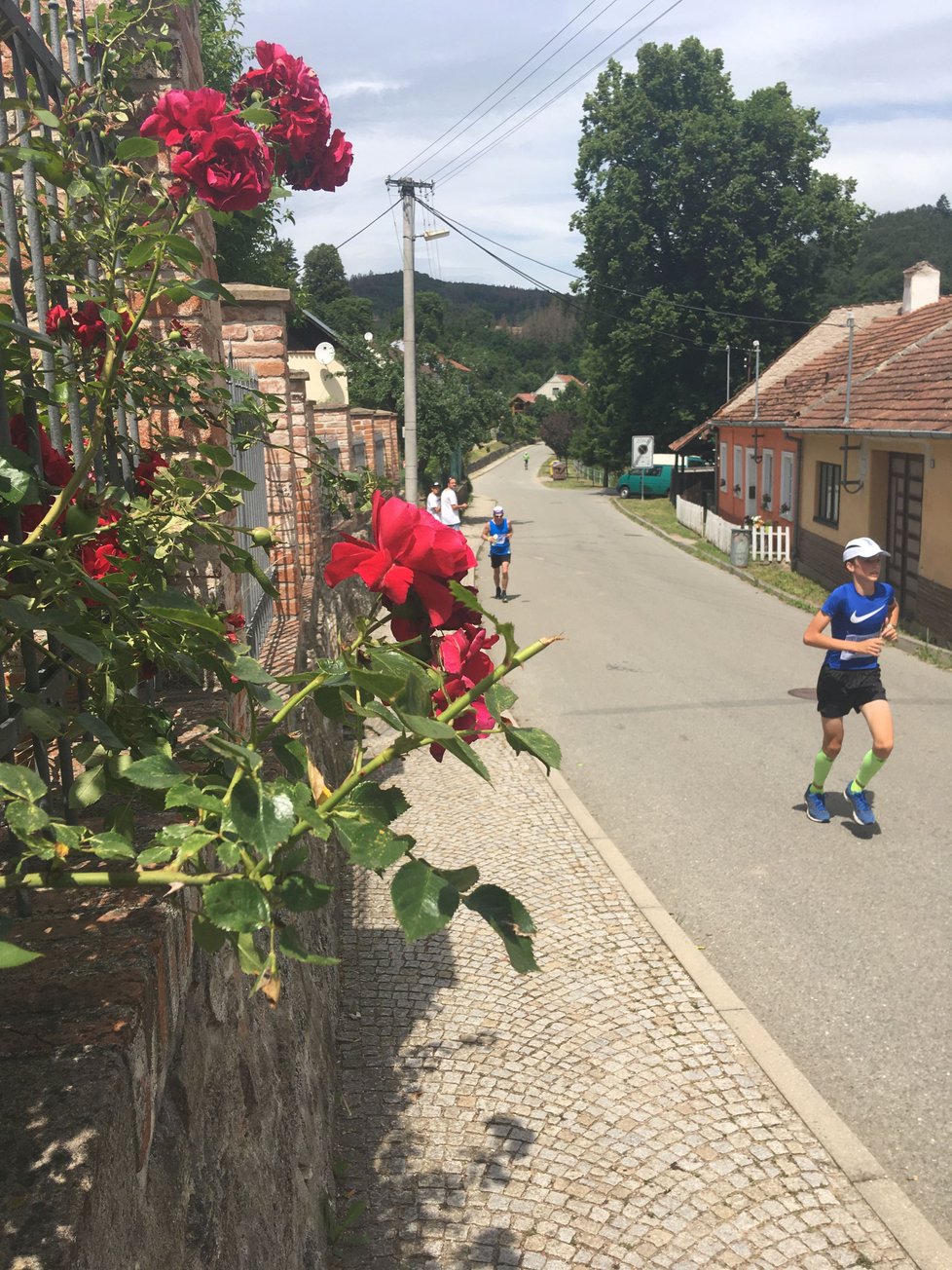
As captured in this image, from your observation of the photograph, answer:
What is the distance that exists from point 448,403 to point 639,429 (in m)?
15.1

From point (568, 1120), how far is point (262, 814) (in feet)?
11.3

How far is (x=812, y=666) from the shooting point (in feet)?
41.7

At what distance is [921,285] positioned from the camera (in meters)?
23.7

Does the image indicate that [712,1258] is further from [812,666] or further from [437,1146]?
[812,666]

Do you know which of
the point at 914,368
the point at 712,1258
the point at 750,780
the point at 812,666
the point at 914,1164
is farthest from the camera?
the point at 914,368

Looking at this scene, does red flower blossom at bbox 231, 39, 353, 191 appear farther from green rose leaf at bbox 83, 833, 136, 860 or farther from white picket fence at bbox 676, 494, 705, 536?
white picket fence at bbox 676, 494, 705, 536

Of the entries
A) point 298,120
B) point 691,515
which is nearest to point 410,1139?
point 298,120

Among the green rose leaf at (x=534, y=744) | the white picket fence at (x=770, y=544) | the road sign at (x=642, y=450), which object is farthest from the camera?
the road sign at (x=642, y=450)

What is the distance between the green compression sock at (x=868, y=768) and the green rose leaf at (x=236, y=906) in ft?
21.1

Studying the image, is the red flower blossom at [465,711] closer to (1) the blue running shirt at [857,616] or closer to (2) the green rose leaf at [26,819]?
(2) the green rose leaf at [26,819]

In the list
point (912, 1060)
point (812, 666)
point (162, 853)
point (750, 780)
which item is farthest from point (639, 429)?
point (162, 853)

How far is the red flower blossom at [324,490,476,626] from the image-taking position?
131cm

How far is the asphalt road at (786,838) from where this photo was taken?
450 cm

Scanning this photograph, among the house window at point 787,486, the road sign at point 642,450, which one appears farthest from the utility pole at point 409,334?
the road sign at point 642,450
